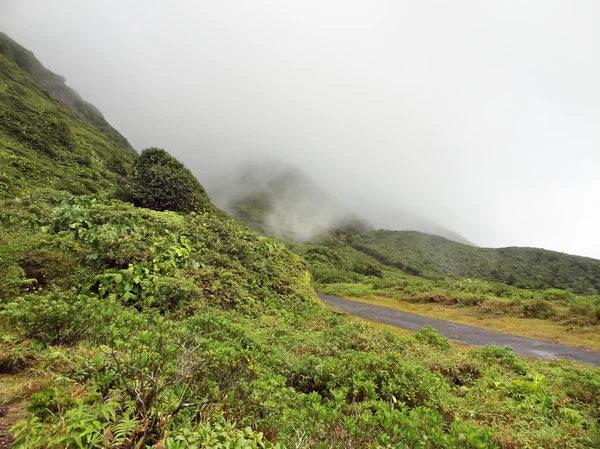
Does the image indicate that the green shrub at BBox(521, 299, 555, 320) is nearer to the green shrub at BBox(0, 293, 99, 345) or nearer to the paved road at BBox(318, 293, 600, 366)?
the paved road at BBox(318, 293, 600, 366)

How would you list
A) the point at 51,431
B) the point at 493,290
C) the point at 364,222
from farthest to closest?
the point at 364,222 < the point at 493,290 < the point at 51,431

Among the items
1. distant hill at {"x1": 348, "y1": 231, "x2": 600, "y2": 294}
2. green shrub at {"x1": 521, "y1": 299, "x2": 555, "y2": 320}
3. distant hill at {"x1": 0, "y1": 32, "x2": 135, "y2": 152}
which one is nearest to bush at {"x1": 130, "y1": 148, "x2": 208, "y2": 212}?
green shrub at {"x1": 521, "y1": 299, "x2": 555, "y2": 320}

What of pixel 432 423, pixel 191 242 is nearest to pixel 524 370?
pixel 432 423

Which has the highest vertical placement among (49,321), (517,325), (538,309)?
(538,309)

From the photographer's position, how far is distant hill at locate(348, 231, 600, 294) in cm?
5556

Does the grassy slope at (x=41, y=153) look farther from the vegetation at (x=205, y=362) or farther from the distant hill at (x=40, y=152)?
the vegetation at (x=205, y=362)

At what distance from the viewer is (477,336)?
51.9 feet

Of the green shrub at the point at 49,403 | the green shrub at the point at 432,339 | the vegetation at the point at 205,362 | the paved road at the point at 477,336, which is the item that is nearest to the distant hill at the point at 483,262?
the paved road at the point at 477,336

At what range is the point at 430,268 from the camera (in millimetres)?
69812

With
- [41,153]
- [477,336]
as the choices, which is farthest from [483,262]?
[41,153]

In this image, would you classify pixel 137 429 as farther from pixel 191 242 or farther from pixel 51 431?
pixel 191 242

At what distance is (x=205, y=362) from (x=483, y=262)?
7990 centimetres

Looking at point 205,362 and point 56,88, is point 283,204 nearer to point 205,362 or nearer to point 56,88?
point 56,88

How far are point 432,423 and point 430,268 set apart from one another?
72.6 m
